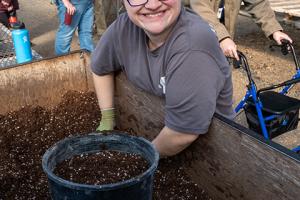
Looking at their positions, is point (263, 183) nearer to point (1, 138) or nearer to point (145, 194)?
point (145, 194)

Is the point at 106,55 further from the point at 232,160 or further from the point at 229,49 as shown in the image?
the point at 232,160

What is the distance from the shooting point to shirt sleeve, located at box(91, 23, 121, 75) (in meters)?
2.28

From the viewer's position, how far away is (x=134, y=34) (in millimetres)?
2129

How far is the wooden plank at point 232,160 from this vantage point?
1.66 meters

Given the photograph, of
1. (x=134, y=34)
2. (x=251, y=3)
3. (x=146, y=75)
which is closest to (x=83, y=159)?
(x=146, y=75)

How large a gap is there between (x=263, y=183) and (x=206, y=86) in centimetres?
50

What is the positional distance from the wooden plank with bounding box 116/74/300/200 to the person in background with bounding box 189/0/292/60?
2.33 feet

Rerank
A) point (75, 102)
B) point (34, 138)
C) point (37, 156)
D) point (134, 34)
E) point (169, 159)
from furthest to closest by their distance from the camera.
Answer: point (75, 102) < point (34, 138) < point (37, 156) < point (169, 159) < point (134, 34)

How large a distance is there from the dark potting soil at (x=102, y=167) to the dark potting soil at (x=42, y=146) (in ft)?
1.70

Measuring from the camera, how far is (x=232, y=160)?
192cm

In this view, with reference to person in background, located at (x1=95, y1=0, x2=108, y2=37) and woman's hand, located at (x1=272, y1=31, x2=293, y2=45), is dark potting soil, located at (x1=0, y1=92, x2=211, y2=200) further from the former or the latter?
person in background, located at (x1=95, y1=0, x2=108, y2=37)

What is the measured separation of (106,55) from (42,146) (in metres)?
0.80

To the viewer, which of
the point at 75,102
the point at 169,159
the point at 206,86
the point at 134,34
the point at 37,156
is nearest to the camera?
the point at 206,86

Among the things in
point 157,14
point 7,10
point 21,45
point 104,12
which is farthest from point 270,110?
point 104,12
